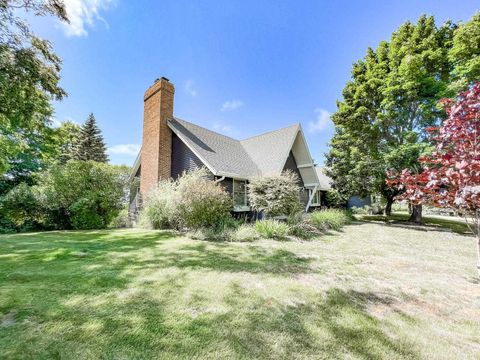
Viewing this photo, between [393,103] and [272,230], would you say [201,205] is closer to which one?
[272,230]

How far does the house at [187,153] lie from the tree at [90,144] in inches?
736

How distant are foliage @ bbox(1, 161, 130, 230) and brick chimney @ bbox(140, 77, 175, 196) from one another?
2.19m

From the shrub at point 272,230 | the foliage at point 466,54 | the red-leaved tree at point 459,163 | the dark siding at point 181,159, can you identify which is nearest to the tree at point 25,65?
the dark siding at point 181,159

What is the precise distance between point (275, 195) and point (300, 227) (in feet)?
6.62

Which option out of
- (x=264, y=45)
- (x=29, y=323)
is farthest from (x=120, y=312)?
(x=264, y=45)

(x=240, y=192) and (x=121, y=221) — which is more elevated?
(x=240, y=192)

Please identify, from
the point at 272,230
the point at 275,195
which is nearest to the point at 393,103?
the point at 275,195

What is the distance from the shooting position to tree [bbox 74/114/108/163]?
29359 millimetres

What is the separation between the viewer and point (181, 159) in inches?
522

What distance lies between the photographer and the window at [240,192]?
13.0m

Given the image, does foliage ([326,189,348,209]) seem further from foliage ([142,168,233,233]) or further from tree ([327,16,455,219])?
foliage ([142,168,233,233])

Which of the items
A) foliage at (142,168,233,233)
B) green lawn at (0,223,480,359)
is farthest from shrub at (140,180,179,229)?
green lawn at (0,223,480,359)

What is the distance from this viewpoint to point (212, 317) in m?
2.87

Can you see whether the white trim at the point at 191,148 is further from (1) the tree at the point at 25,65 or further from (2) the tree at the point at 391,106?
(2) the tree at the point at 391,106
